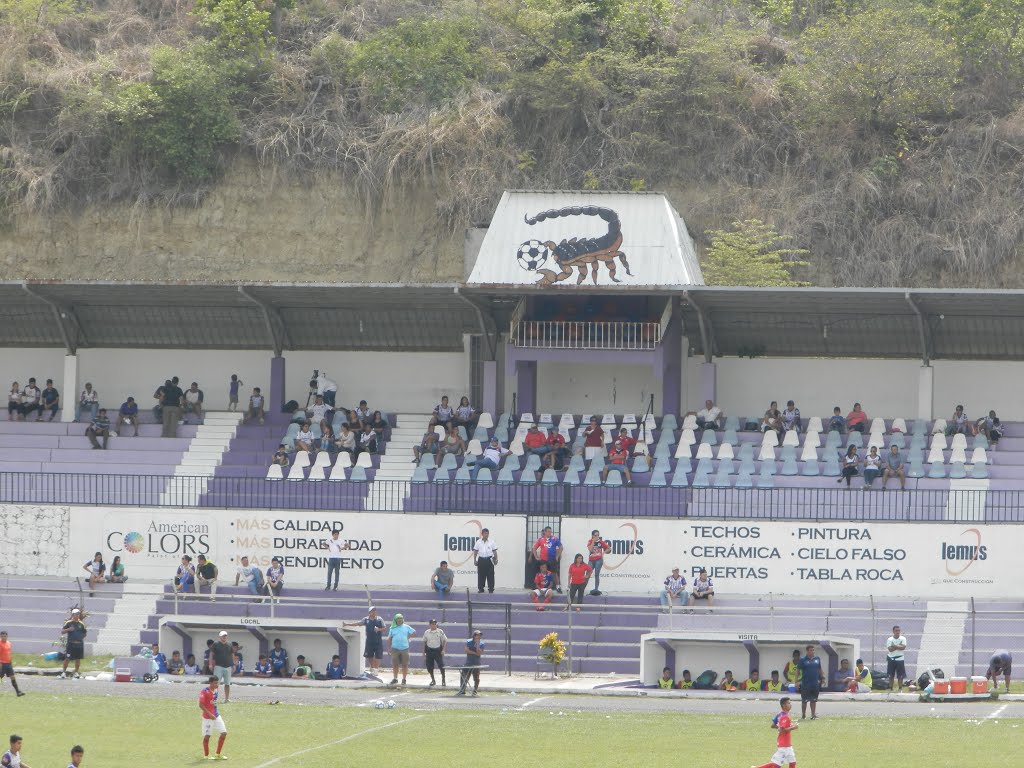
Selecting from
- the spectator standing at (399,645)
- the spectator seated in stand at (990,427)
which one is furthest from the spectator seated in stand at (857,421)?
the spectator standing at (399,645)

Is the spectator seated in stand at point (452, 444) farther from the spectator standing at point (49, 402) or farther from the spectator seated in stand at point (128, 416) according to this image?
the spectator standing at point (49, 402)

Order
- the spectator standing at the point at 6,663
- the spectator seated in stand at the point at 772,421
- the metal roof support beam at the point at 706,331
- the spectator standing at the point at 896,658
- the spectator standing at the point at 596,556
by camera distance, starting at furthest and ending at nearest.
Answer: the metal roof support beam at the point at 706,331
the spectator seated in stand at the point at 772,421
the spectator standing at the point at 596,556
the spectator standing at the point at 896,658
the spectator standing at the point at 6,663

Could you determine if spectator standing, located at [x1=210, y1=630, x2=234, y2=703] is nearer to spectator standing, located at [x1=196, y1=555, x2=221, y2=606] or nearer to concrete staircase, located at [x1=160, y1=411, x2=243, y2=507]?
spectator standing, located at [x1=196, y1=555, x2=221, y2=606]

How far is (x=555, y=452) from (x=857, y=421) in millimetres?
6665

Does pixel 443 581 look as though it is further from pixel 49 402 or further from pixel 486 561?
pixel 49 402

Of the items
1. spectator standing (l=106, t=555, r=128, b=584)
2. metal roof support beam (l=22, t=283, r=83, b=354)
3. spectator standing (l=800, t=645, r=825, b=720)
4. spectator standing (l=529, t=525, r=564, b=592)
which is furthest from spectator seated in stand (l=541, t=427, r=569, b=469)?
metal roof support beam (l=22, t=283, r=83, b=354)

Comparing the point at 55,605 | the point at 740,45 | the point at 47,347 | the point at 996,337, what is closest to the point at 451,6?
the point at 740,45

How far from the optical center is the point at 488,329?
4069cm

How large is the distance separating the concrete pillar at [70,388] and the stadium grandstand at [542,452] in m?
0.06

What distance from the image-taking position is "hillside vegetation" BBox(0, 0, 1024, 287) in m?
50.1

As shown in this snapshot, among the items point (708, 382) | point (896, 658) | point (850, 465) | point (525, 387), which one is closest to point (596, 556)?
point (850, 465)

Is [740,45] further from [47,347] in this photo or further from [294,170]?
[47,347]

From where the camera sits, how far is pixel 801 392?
1592 inches

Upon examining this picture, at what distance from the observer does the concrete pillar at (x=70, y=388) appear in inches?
1618
